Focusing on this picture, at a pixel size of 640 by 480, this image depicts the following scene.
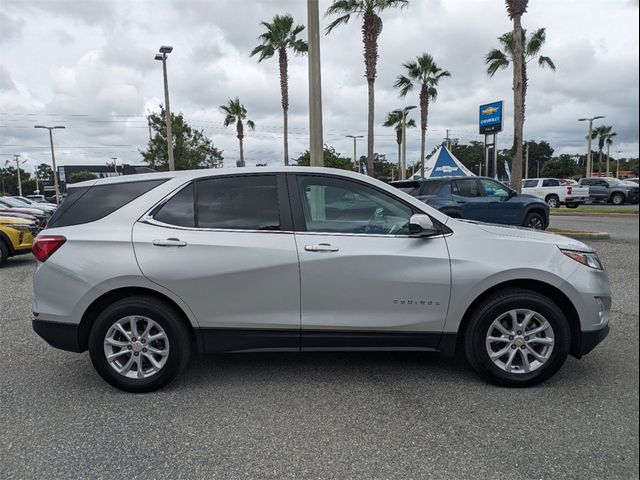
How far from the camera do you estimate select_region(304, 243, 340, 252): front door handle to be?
11.4 ft

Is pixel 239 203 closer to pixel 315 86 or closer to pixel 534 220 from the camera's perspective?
pixel 315 86

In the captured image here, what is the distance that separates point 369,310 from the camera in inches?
138

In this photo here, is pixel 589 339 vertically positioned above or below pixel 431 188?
below

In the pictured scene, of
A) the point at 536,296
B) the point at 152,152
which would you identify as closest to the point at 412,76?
the point at 152,152

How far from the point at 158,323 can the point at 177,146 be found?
30.2 metres

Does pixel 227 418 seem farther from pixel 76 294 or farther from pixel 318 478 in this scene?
pixel 76 294

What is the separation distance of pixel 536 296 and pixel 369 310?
1.24m

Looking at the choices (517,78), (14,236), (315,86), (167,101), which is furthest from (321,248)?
(167,101)

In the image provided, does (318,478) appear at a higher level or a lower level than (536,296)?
lower

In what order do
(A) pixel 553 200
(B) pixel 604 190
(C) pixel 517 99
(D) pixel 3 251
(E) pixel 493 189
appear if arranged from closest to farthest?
(D) pixel 3 251 → (E) pixel 493 189 → (C) pixel 517 99 → (A) pixel 553 200 → (B) pixel 604 190

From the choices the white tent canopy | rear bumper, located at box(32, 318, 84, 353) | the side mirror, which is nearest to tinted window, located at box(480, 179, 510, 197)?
the side mirror

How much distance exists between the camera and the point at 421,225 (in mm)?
3443

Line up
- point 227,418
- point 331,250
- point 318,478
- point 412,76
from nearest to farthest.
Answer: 1. point 318,478
2. point 227,418
3. point 331,250
4. point 412,76

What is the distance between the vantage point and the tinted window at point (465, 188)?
12266 millimetres
